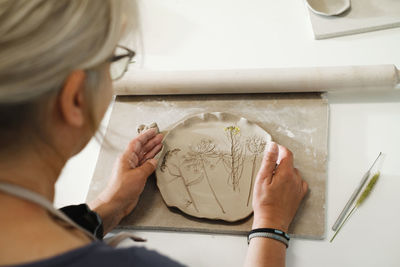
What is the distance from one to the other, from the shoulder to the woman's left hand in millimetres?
441

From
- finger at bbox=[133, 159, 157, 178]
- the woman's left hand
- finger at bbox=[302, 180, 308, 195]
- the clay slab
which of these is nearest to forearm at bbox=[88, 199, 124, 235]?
the woman's left hand

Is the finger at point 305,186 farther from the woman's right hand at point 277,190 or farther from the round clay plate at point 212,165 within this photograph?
the round clay plate at point 212,165

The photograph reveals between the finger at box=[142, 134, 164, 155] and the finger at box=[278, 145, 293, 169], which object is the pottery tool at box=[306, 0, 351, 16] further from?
the finger at box=[142, 134, 164, 155]

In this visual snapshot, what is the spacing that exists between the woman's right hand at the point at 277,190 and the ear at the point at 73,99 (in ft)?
1.77

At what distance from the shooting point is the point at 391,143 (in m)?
1.09

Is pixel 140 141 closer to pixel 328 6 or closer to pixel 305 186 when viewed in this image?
pixel 305 186

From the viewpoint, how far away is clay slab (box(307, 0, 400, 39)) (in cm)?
134

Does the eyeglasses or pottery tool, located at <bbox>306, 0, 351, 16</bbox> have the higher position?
pottery tool, located at <bbox>306, 0, 351, 16</bbox>

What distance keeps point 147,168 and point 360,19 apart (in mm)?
969

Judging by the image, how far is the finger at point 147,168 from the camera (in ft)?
3.57

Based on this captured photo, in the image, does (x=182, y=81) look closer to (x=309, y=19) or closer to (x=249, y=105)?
(x=249, y=105)

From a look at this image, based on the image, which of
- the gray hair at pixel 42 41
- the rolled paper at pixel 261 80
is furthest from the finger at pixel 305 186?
the gray hair at pixel 42 41

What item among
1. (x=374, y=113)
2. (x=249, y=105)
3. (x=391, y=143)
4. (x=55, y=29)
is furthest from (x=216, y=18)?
(x=55, y=29)

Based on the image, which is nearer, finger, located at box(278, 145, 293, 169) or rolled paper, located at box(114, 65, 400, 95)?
finger, located at box(278, 145, 293, 169)
